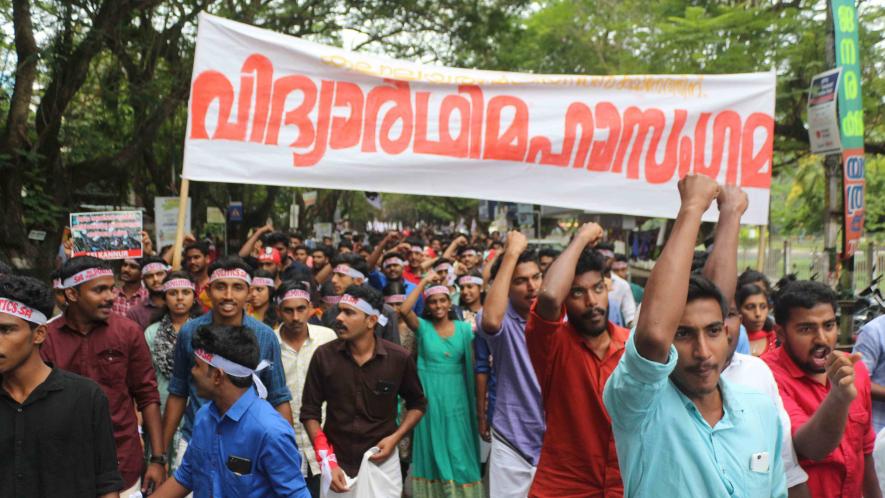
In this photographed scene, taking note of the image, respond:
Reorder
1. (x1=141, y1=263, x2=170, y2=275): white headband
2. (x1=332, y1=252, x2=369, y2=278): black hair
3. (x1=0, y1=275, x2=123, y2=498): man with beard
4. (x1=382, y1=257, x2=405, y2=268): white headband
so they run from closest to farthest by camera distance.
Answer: (x1=0, y1=275, x2=123, y2=498): man with beard → (x1=141, y1=263, x2=170, y2=275): white headband → (x1=332, y1=252, x2=369, y2=278): black hair → (x1=382, y1=257, x2=405, y2=268): white headband

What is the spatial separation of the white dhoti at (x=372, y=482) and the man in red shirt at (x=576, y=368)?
1.47m

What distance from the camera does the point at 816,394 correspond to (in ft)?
10.9

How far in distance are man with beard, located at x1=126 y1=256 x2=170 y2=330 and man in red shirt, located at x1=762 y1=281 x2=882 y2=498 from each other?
4472 mm

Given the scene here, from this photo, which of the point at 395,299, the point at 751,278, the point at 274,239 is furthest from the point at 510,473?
the point at 274,239

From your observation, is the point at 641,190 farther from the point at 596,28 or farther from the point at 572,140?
the point at 596,28

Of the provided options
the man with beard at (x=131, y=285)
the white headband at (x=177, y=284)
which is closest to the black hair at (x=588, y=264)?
the white headband at (x=177, y=284)

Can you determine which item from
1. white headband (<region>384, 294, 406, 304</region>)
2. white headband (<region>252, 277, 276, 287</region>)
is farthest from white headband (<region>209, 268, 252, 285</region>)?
white headband (<region>384, 294, 406, 304</region>)

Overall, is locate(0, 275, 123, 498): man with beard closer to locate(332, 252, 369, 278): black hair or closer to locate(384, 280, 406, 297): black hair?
locate(332, 252, 369, 278): black hair

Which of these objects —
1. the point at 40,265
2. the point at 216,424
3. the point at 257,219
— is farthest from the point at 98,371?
the point at 257,219

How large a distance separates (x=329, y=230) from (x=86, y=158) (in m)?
18.8

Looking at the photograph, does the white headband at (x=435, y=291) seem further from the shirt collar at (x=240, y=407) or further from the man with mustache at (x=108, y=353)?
the shirt collar at (x=240, y=407)

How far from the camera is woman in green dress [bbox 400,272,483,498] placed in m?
5.58

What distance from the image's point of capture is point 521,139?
6328 millimetres

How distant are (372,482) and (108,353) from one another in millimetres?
1607
